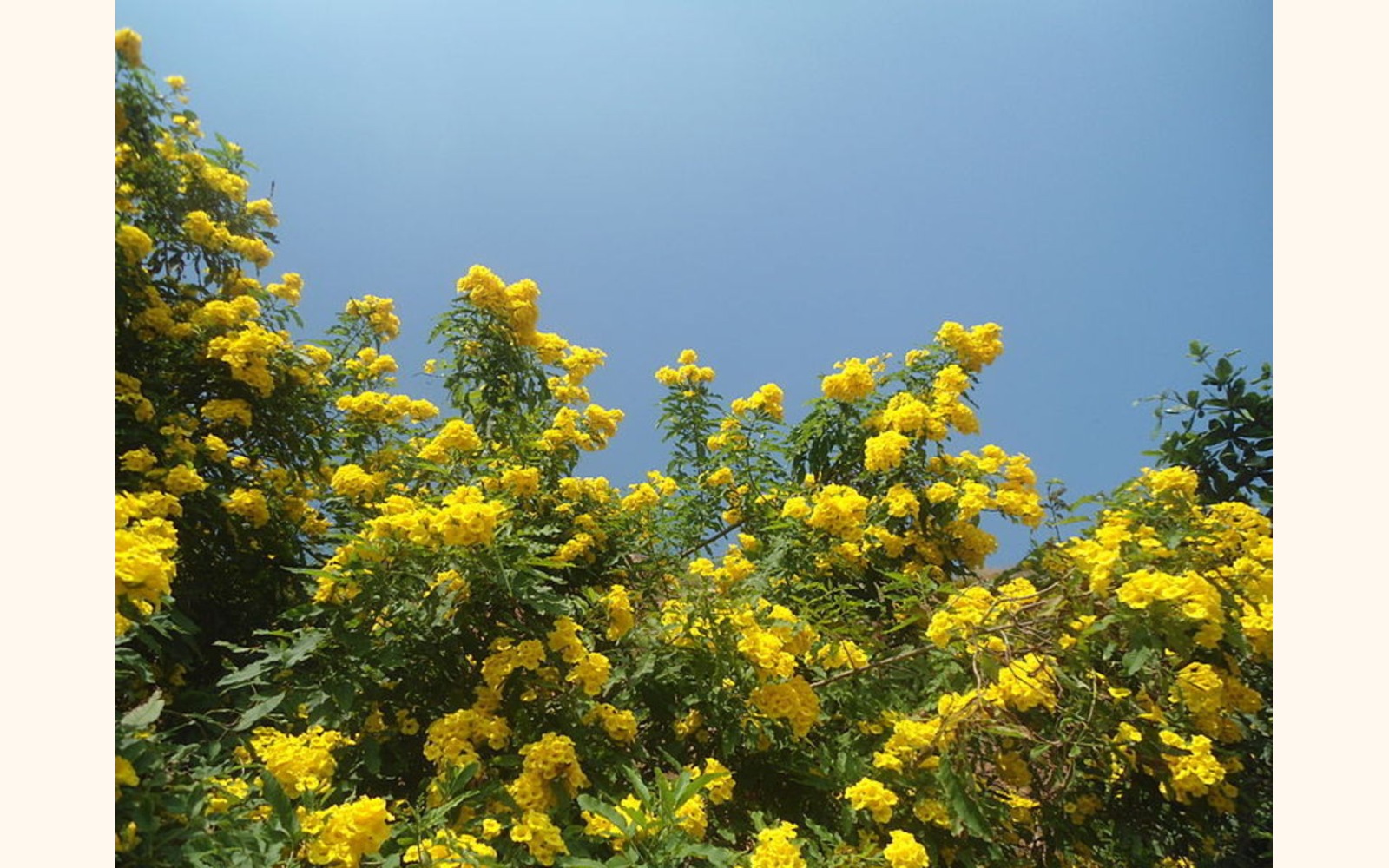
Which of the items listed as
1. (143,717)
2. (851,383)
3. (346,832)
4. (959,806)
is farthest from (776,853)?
(851,383)

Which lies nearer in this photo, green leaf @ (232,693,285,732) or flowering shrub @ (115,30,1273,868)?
flowering shrub @ (115,30,1273,868)

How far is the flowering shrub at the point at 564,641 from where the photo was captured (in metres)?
1.44

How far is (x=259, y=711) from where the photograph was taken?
5.35ft

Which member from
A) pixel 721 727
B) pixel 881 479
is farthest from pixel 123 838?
pixel 881 479

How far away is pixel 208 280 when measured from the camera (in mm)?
2721

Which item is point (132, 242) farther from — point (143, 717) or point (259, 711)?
point (143, 717)

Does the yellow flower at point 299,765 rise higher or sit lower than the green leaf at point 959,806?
higher

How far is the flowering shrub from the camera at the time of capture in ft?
4.72

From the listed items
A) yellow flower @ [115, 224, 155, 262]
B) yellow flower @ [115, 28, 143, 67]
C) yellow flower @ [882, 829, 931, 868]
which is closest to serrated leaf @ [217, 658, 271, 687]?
yellow flower @ [115, 224, 155, 262]

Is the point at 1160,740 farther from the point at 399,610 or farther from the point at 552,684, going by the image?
the point at 399,610

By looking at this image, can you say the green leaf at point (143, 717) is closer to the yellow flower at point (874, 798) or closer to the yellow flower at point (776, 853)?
the yellow flower at point (776, 853)

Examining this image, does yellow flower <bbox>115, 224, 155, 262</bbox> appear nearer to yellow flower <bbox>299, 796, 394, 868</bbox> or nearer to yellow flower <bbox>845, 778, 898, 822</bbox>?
yellow flower <bbox>299, 796, 394, 868</bbox>

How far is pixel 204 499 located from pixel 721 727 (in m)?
1.74

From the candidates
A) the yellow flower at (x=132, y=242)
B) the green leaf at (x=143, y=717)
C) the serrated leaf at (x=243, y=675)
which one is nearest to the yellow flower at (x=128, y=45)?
the yellow flower at (x=132, y=242)
